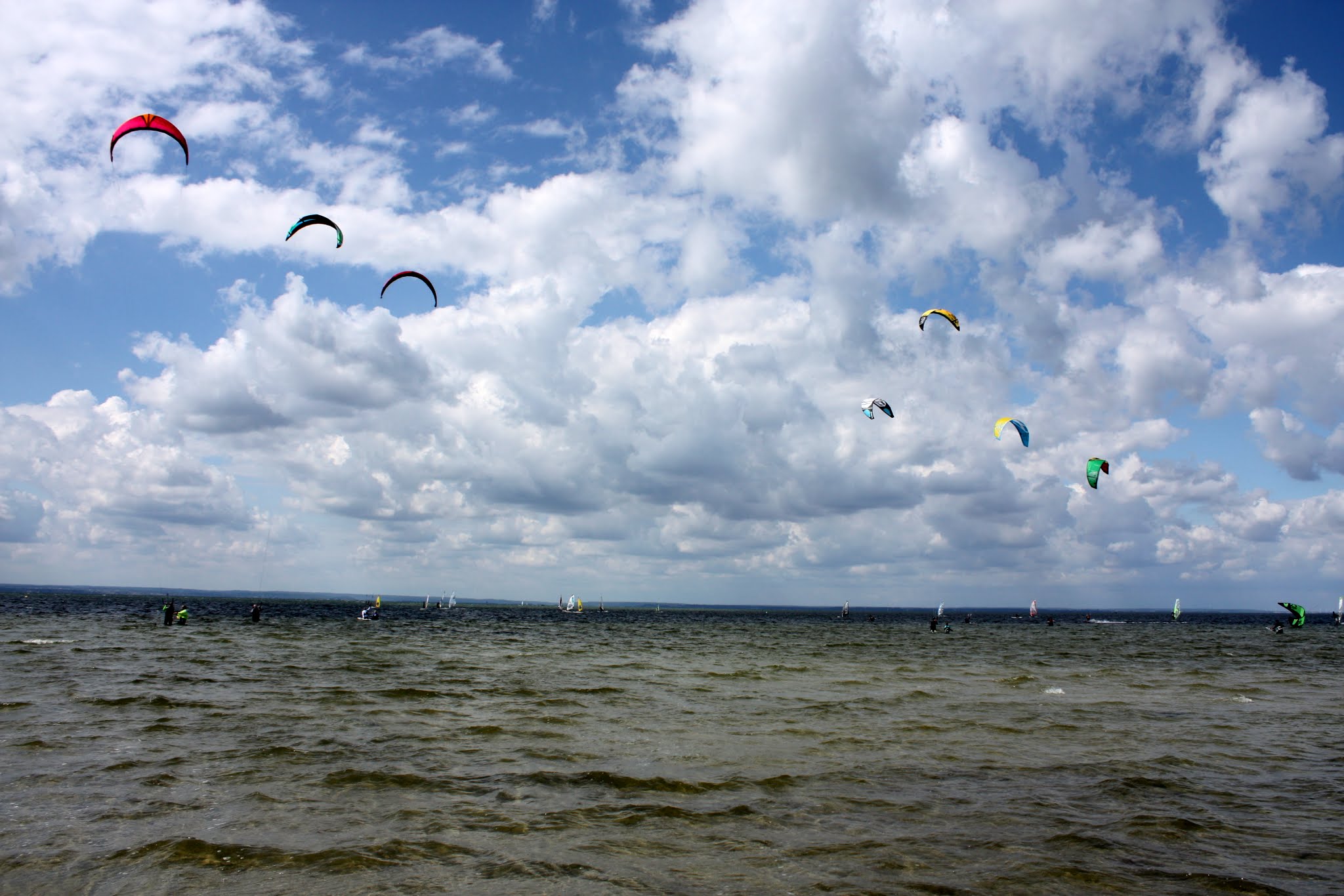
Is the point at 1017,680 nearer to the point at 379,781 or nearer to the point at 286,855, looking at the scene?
the point at 379,781

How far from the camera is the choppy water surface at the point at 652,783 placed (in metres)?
8.70

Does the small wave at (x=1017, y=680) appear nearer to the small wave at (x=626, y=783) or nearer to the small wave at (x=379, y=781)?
the small wave at (x=626, y=783)

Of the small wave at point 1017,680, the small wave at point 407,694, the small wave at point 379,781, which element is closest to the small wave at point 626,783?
the small wave at point 379,781

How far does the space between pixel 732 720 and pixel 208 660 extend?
910 inches

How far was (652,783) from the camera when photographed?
1265cm

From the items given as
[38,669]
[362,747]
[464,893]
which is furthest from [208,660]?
[464,893]

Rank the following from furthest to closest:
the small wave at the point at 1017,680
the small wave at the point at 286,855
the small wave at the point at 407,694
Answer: the small wave at the point at 1017,680, the small wave at the point at 407,694, the small wave at the point at 286,855

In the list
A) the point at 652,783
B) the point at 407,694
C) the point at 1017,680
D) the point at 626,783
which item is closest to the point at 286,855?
the point at 626,783

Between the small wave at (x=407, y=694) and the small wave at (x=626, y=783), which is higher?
the small wave at (x=626, y=783)

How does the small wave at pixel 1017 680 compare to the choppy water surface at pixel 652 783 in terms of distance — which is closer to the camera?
the choppy water surface at pixel 652 783

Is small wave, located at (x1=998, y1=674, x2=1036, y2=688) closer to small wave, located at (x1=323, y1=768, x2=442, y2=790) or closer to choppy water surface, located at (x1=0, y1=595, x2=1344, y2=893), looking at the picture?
choppy water surface, located at (x1=0, y1=595, x2=1344, y2=893)

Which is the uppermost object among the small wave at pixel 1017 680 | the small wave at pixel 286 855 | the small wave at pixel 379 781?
the small wave at pixel 286 855

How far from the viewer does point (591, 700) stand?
2206 cm

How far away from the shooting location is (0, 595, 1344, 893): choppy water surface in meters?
8.70
